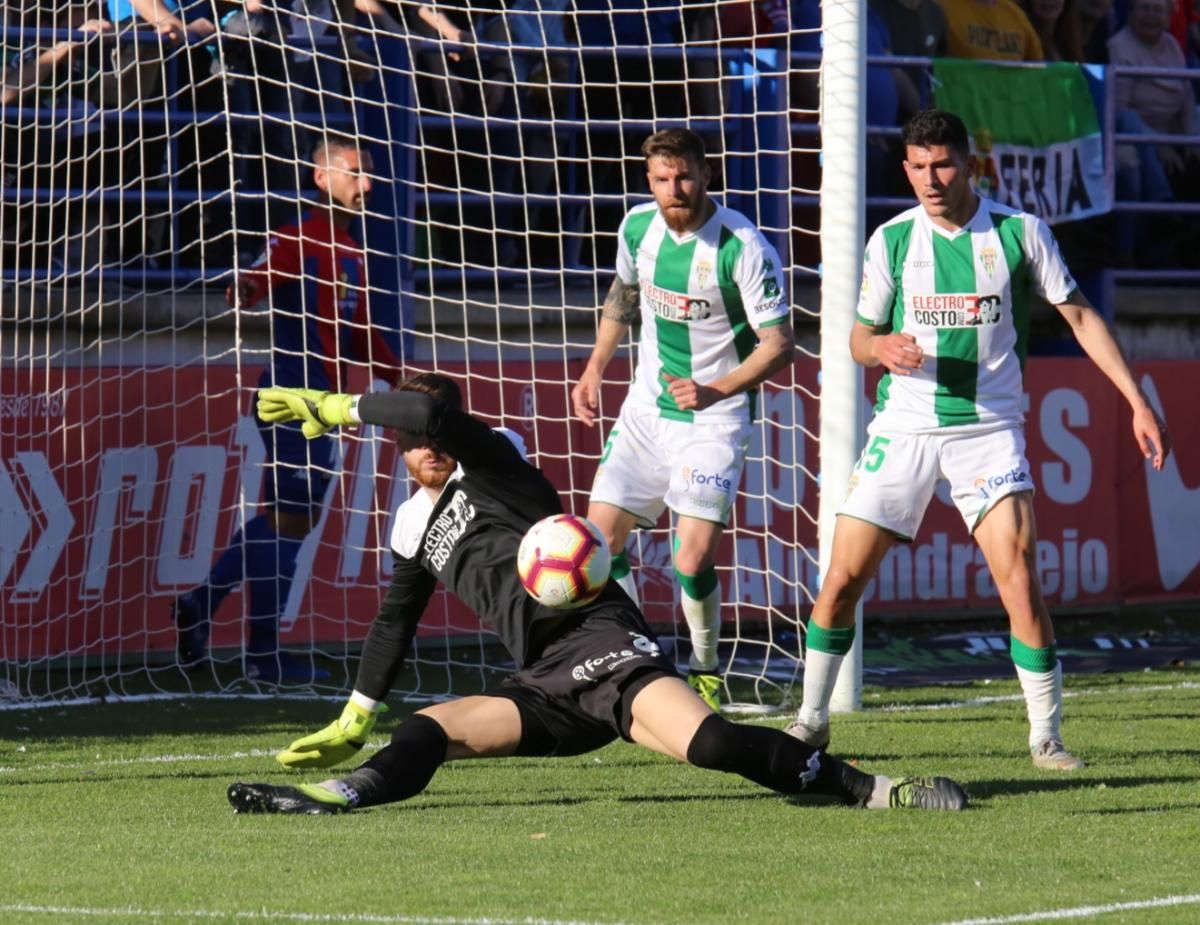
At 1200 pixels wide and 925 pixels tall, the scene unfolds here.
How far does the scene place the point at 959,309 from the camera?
24.8 ft

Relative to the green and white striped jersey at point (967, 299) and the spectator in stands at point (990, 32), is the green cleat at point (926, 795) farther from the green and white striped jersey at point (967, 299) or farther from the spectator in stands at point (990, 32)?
the spectator in stands at point (990, 32)

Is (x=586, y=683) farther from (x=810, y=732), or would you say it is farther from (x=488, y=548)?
(x=810, y=732)

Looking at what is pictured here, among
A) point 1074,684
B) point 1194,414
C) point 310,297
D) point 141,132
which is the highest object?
point 141,132

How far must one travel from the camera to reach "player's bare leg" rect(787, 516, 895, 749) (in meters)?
7.59

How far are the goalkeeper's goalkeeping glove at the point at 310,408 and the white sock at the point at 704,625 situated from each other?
10.1 feet

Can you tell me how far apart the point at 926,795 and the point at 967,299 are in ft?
6.26

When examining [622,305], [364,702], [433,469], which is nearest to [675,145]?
[622,305]

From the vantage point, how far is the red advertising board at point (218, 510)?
35.5 feet

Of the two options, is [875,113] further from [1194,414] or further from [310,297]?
[310,297]

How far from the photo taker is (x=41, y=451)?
10.8 meters

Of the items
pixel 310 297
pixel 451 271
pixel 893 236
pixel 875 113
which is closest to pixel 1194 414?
pixel 875 113

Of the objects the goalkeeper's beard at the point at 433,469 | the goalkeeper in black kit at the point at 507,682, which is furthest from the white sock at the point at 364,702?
the goalkeeper's beard at the point at 433,469

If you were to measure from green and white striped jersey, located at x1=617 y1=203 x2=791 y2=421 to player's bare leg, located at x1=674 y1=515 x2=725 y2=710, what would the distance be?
1.61 feet

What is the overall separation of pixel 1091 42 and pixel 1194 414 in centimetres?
330
